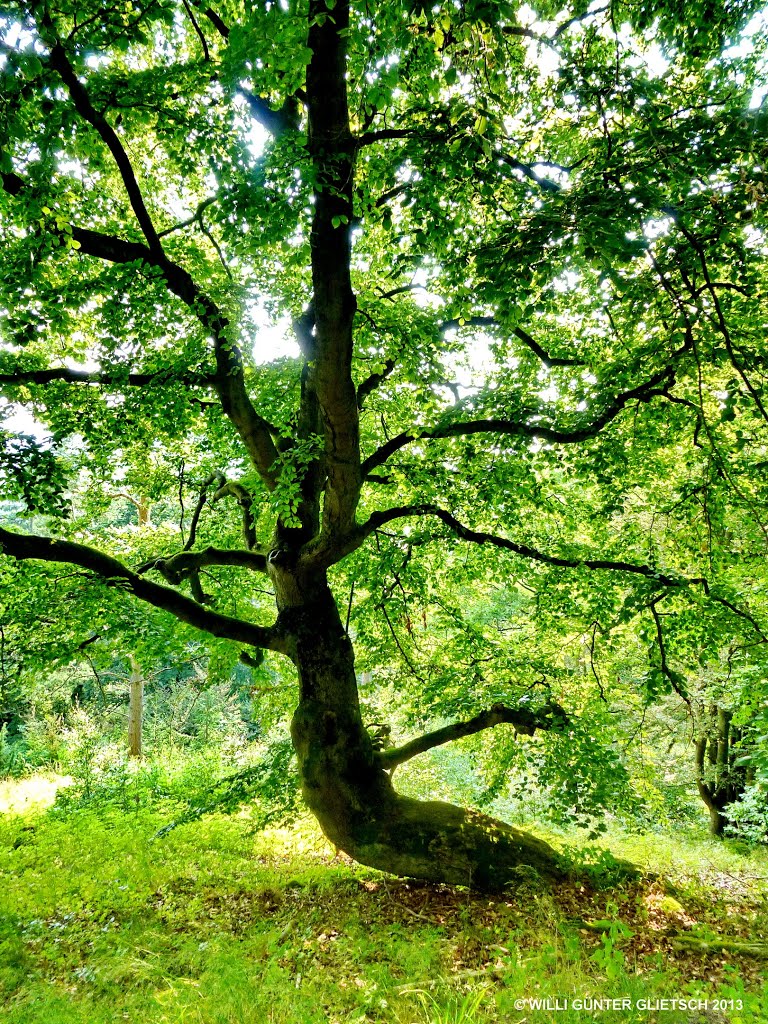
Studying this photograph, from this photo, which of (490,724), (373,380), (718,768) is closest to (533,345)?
(373,380)

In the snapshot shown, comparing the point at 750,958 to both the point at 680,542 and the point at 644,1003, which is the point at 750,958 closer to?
the point at 644,1003

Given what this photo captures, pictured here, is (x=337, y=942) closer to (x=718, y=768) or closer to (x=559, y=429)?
(x=559, y=429)

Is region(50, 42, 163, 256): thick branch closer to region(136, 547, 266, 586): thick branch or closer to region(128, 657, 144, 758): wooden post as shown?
region(136, 547, 266, 586): thick branch

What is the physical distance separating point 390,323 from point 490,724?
4.52 metres

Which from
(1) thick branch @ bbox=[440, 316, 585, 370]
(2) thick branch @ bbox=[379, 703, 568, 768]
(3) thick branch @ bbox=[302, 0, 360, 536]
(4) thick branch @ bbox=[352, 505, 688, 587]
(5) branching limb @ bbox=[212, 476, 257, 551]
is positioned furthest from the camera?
(5) branching limb @ bbox=[212, 476, 257, 551]

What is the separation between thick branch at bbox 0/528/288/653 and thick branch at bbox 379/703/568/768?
73.5 inches

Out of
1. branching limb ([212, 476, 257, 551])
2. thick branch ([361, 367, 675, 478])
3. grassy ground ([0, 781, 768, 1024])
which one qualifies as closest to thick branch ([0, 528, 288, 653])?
branching limb ([212, 476, 257, 551])

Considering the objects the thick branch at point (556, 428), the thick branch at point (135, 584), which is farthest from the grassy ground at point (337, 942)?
the thick branch at point (556, 428)

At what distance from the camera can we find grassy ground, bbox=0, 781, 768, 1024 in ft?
12.2

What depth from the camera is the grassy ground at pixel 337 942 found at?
146 inches

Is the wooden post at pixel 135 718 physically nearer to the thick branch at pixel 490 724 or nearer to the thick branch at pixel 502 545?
the thick branch at pixel 490 724

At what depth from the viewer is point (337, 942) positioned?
515 cm

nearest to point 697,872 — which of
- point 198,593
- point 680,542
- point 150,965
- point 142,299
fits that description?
point 680,542

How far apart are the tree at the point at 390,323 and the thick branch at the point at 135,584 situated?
34 millimetres
